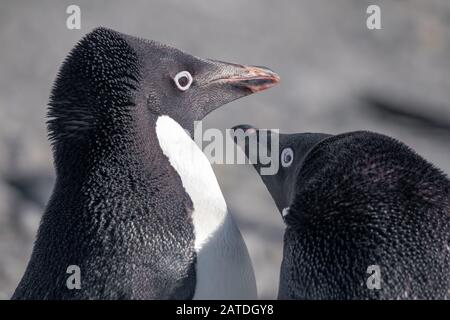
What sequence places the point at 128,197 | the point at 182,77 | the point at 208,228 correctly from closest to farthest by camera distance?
1. the point at 128,197
2. the point at 208,228
3. the point at 182,77

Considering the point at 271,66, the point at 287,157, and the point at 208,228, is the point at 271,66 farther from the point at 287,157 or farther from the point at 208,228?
the point at 208,228

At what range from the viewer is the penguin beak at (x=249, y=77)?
235cm

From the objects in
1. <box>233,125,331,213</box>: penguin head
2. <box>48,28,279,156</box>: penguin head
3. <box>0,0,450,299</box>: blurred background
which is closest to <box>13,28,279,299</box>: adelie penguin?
<box>48,28,279,156</box>: penguin head

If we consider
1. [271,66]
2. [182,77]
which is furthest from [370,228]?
[271,66]

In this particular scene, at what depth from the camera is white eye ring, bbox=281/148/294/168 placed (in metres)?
2.23

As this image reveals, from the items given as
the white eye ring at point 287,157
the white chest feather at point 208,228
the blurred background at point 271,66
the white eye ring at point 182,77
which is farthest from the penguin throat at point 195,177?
the blurred background at point 271,66

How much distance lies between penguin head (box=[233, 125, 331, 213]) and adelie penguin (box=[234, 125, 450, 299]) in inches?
10.1

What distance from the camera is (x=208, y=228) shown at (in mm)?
2020

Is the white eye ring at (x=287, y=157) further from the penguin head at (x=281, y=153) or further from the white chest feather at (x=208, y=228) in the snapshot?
the white chest feather at (x=208, y=228)

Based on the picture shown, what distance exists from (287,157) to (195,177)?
29cm

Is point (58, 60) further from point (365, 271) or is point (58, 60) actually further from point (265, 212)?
point (365, 271)

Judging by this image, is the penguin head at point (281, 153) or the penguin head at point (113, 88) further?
the penguin head at point (281, 153)

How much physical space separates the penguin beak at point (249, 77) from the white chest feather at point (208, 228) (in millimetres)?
292

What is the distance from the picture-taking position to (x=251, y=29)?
6.38m
